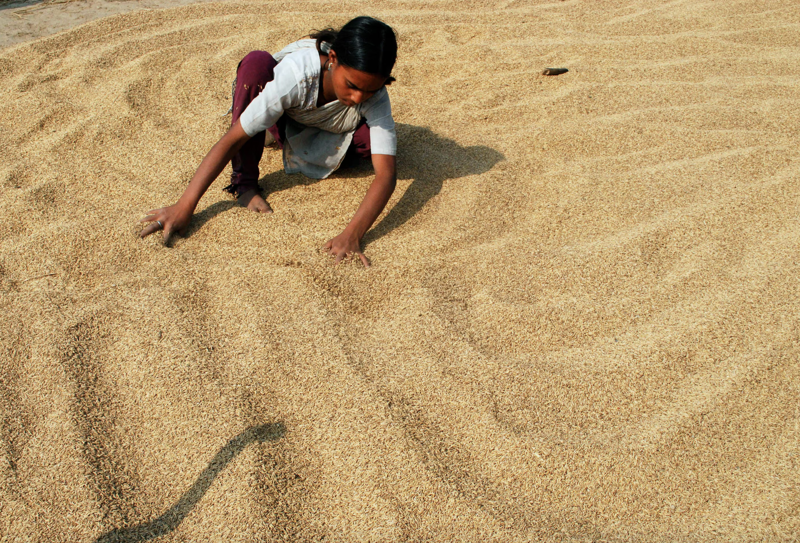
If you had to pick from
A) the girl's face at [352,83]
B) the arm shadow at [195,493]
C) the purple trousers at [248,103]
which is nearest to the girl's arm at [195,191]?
the purple trousers at [248,103]

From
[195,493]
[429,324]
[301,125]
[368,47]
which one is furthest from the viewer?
[301,125]

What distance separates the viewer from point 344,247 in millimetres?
1854

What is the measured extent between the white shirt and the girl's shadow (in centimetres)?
10

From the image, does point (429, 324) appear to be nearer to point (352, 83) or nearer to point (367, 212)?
point (367, 212)

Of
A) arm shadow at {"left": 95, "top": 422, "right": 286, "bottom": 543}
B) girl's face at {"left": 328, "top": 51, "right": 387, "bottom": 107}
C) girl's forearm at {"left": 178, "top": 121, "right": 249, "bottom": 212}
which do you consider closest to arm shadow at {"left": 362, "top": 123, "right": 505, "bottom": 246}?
girl's face at {"left": 328, "top": 51, "right": 387, "bottom": 107}

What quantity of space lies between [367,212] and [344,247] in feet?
0.54

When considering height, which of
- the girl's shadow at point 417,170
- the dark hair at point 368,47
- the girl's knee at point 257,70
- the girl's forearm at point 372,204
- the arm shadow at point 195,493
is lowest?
the arm shadow at point 195,493

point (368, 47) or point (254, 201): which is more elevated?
point (368, 47)

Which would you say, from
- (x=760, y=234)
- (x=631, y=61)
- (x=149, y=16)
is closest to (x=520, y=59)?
(x=631, y=61)

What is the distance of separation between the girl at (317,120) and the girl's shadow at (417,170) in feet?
0.26

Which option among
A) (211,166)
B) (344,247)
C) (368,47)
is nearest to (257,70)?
(211,166)

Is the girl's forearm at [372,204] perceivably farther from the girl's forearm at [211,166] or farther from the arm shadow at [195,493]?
the arm shadow at [195,493]

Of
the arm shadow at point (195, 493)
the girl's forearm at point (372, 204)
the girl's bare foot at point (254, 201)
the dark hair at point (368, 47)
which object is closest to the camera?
the arm shadow at point (195, 493)

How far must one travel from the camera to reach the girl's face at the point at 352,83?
182 cm
